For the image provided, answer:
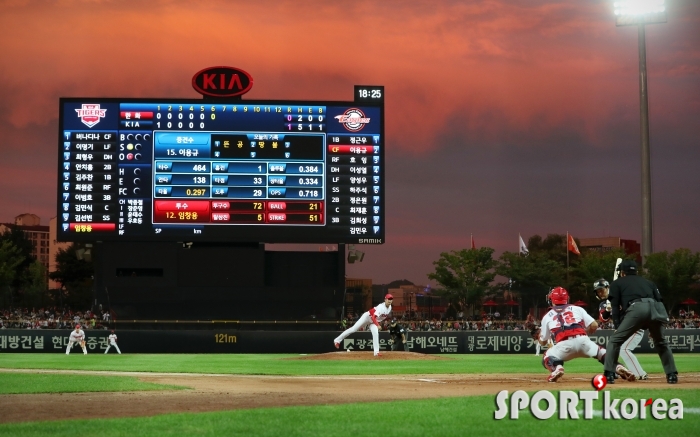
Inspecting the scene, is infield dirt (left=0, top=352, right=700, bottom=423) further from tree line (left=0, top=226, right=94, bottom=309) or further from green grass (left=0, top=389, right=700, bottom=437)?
tree line (left=0, top=226, right=94, bottom=309)

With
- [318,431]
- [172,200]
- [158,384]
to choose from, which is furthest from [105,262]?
[318,431]

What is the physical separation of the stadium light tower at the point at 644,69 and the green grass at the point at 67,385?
1184 inches

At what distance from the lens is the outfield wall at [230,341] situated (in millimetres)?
40500

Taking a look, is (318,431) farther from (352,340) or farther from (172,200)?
(352,340)

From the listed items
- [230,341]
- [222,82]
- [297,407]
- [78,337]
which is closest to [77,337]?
[78,337]

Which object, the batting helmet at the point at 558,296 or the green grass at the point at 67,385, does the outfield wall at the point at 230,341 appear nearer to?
the green grass at the point at 67,385

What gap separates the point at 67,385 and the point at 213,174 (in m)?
21.4

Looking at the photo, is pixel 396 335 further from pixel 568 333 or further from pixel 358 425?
pixel 358 425

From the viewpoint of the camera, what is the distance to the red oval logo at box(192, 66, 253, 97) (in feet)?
125

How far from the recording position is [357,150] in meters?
37.8

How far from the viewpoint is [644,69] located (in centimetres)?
4238

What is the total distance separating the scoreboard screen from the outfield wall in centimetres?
551

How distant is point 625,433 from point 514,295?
2482 inches

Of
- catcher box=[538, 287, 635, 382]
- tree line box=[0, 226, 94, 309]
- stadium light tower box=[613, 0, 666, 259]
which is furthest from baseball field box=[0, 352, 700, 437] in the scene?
tree line box=[0, 226, 94, 309]
